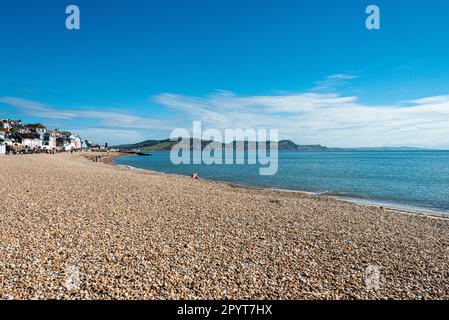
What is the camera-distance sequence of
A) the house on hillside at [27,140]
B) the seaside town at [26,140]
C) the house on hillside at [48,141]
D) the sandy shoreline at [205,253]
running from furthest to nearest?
the house on hillside at [48,141]
the house on hillside at [27,140]
the seaside town at [26,140]
the sandy shoreline at [205,253]

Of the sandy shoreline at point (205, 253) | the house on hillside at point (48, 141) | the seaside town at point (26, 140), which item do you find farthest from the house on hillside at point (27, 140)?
the sandy shoreline at point (205, 253)

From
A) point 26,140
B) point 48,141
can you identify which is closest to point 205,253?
point 26,140

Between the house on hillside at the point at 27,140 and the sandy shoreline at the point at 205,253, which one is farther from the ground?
the house on hillside at the point at 27,140

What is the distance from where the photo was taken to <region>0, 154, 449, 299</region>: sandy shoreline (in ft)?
20.0

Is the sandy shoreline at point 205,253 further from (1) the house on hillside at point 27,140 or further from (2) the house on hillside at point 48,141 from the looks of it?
(2) the house on hillside at point 48,141

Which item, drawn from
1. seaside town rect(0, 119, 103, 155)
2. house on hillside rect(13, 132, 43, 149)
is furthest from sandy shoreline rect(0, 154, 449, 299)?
house on hillside rect(13, 132, 43, 149)

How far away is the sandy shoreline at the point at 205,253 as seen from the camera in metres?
6.08

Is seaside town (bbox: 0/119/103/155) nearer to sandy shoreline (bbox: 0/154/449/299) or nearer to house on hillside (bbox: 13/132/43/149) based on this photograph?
house on hillside (bbox: 13/132/43/149)

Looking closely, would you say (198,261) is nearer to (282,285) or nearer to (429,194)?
(282,285)

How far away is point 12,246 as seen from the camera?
24.8 feet

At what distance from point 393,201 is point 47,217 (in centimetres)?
2410

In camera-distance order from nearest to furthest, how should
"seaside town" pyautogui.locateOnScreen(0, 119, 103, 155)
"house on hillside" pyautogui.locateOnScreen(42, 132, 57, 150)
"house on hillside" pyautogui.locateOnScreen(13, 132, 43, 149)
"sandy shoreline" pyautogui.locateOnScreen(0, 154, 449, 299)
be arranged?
"sandy shoreline" pyautogui.locateOnScreen(0, 154, 449, 299)
"seaside town" pyautogui.locateOnScreen(0, 119, 103, 155)
"house on hillside" pyautogui.locateOnScreen(13, 132, 43, 149)
"house on hillside" pyautogui.locateOnScreen(42, 132, 57, 150)
